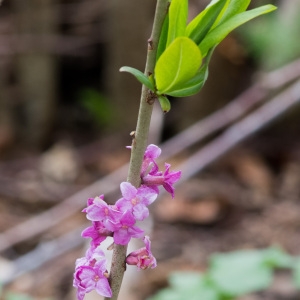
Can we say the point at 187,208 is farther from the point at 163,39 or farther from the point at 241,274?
the point at 163,39

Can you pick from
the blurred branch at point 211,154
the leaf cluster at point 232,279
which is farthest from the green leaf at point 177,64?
the blurred branch at point 211,154

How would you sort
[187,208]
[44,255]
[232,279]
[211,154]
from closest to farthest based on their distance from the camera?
1. [232,279]
2. [44,255]
3. [211,154]
4. [187,208]

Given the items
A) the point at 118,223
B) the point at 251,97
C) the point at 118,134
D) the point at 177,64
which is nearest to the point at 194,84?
the point at 177,64

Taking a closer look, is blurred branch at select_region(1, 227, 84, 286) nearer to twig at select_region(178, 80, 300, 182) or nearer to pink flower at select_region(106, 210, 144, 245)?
twig at select_region(178, 80, 300, 182)

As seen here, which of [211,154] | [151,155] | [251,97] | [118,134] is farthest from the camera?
[118,134]

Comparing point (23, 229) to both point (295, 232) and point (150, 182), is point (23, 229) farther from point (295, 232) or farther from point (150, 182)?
point (150, 182)

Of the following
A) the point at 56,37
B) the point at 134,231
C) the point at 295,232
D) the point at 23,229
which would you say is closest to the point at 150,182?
the point at 134,231

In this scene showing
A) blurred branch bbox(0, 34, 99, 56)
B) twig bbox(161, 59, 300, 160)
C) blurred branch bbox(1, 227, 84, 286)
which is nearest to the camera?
blurred branch bbox(1, 227, 84, 286)

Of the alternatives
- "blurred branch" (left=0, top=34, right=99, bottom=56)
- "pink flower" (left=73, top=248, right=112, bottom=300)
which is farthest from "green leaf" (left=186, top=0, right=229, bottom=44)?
→ "blurred branch" (left=0, top=34, right=99, bottom=56)
